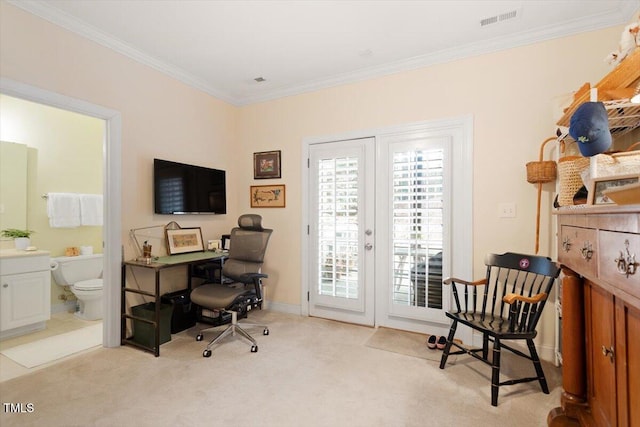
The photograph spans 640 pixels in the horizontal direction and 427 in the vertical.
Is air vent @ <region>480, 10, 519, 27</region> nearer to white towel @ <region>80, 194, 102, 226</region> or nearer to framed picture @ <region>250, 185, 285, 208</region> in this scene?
framed picture @ <region>250, 185, 285, 208</region>

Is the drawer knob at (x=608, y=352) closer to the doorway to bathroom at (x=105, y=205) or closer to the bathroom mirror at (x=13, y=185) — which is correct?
the doorway to bathroom at (x=105, y=205)

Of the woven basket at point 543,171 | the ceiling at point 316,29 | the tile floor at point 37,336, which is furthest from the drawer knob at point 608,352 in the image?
the tile floor at point 37,336

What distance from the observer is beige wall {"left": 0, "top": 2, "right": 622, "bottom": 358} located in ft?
8.11

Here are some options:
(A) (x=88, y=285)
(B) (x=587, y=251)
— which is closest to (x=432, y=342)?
(B) (x=587, y=251)

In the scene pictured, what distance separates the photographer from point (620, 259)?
950mm

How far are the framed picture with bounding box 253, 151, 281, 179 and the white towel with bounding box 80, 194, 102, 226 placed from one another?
Result: 215cm

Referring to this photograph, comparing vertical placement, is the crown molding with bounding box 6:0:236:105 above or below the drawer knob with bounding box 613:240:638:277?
above

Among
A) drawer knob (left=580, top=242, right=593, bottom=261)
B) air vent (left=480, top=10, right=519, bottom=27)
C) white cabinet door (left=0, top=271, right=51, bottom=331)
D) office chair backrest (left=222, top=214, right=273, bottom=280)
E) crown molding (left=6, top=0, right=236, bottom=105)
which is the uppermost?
air vent (left=480, top=10, right=519, bottom=27)

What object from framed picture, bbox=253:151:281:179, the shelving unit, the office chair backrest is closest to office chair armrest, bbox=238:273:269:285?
the office chair backrest

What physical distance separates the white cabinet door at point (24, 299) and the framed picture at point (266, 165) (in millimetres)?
2435

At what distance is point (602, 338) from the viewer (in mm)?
1271

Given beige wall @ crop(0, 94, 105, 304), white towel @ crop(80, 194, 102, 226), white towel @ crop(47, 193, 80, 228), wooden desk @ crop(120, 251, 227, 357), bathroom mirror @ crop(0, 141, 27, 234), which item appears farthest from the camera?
white towel @ crop(80, 194, 102, 226)

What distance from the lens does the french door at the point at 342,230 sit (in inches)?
132

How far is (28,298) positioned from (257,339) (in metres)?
2.28
